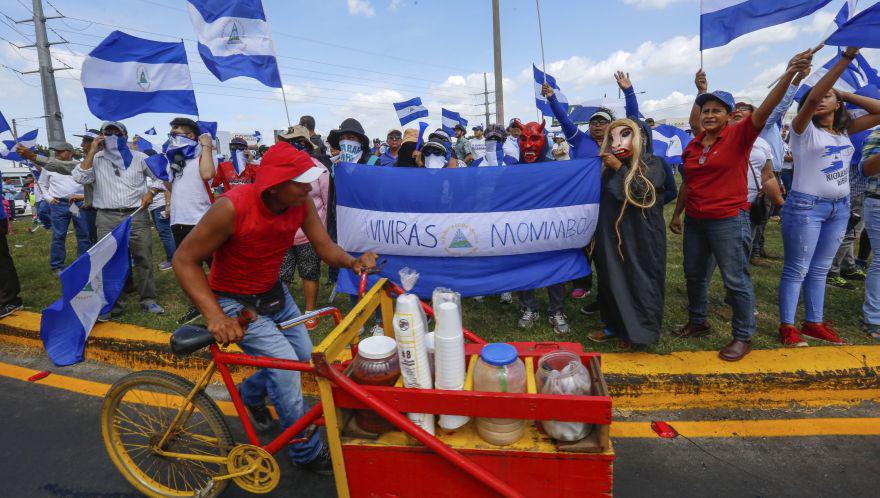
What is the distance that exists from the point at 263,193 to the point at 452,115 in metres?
13.3

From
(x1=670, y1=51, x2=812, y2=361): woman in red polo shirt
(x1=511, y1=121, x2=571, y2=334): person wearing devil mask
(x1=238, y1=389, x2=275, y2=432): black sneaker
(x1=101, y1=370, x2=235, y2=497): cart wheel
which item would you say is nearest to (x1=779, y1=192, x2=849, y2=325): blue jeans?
(x1=670, y1=51, x2=812, y2=361): woman in red polo shirt

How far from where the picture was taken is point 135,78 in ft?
17.2

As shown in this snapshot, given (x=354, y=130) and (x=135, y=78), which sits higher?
(x=135, y=78)

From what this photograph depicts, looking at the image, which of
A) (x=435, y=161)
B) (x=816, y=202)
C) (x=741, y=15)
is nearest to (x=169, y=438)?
(x=435, y=161)

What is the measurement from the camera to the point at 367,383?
76.9 inches

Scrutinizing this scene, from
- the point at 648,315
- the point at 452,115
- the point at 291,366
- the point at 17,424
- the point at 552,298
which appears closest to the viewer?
the point at 291,366

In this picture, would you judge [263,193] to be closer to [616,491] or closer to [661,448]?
[616,491]

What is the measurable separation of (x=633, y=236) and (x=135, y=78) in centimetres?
561

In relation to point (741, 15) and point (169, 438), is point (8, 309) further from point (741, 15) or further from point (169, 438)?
point (741, 15)

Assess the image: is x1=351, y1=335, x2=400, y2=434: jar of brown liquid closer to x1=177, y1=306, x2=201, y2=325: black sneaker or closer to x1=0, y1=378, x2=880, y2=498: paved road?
x1=0, y1=378, x2=880, y2=498: paved road

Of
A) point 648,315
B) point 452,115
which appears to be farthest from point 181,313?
Result: point 452,115

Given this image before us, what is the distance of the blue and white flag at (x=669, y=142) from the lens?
360 inches

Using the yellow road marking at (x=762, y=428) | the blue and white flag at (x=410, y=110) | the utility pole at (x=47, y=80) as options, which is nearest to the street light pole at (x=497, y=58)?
the blue and white flag at (x=410, y=110)

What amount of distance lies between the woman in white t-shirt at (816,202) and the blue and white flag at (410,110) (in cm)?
991
